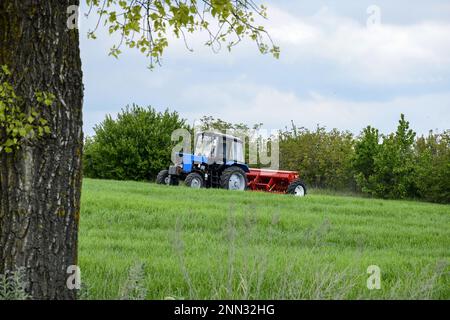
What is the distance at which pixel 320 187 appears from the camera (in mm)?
36500

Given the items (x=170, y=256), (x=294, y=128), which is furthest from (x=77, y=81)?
(x=294, y=128)

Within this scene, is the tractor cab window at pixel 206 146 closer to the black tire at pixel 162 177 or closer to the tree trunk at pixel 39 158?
the black tire at pixel 162 177

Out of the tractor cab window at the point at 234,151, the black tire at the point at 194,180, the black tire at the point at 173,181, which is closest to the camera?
the black tire at the point at 194,180

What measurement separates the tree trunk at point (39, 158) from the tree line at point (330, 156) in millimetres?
27551

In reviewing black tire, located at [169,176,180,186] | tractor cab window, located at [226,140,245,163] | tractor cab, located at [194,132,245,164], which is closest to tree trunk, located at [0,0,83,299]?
tractor cab, located at [194,132,245,164]

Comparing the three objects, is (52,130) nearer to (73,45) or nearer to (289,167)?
(73,45)

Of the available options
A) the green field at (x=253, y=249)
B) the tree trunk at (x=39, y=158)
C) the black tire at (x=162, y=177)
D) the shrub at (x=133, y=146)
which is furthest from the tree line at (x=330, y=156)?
the tree trunk at (x=39, y=158)

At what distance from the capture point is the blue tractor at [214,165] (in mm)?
20766

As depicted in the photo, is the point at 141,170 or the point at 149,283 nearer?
the point at 149,283

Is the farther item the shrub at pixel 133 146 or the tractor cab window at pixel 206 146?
the shrub at pixel 133 146

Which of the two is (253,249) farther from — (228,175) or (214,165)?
(214,165)

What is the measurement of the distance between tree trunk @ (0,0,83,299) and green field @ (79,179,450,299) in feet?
2.24

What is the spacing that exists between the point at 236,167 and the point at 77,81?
52.9 ft

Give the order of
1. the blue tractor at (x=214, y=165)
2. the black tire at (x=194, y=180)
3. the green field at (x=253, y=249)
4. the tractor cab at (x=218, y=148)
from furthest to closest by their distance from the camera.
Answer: the tractor cab at (x=218, y=148) → the blue tractor at (x=214, y=165) → the black tire at (x=194, y=180) → the green field at (x=253, y=249)
